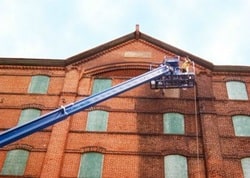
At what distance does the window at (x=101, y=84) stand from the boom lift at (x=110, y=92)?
4.21m

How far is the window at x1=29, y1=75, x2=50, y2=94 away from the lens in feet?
67.4

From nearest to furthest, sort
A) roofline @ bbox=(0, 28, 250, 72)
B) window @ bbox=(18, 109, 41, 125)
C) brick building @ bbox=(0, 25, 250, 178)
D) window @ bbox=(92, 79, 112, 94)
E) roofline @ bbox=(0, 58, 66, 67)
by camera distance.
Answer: brick building @ bbox=(0, 25, 250, 178) → window @ bbox=(18, 109, 41, 125) → window @ bbox=(92, 79, 112, 94) → roofline @ bbox=(0, 28, 250, 72) → roofline @ bbox=(0, 58, 66, 67)

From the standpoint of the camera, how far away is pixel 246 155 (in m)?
17.6

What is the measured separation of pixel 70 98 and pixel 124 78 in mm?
3573

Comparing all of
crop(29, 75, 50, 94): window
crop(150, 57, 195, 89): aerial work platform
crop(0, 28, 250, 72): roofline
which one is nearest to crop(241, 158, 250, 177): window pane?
crop(150, 57, 195, 89): aerial work platform

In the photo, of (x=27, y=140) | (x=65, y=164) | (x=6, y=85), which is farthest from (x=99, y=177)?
(x=6, y=85)

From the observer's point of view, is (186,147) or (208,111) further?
(208,111)

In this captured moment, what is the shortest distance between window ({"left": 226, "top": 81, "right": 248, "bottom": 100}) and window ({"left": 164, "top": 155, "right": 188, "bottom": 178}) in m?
5.30

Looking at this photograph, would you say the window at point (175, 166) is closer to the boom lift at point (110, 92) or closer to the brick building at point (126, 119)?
the brick building at point (126, 119)

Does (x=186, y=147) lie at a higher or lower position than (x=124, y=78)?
lower

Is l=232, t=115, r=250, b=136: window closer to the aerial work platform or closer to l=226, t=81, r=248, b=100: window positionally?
l=226, t=81, r=248, b=100: window

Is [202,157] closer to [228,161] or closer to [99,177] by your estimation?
[228,161]

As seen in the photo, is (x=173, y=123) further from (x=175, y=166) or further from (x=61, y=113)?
(x=61, y=113)

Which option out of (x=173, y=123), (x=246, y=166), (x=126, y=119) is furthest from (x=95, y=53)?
(x=246, y=166)
